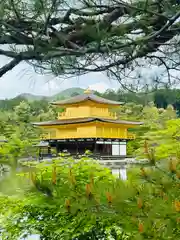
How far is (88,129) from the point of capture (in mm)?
16922

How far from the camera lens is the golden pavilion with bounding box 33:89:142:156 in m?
16.8

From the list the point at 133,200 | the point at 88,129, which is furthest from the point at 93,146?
the point at 133,200

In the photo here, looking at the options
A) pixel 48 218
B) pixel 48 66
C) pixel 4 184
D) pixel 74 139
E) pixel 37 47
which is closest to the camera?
pixel 37 47

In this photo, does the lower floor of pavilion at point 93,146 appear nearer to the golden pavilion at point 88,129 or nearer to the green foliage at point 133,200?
the golden pavilion at point 88,129

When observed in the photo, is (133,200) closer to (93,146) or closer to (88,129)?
(88,129)

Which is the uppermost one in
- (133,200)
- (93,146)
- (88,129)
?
(88,129)

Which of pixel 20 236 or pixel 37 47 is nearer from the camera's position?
pixel 37 47

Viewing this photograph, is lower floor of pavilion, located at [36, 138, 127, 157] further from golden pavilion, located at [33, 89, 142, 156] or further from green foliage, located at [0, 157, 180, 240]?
green foliage, located at [0, 157, 180, 240]

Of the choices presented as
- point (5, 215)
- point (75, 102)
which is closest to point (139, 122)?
point (75, 102)

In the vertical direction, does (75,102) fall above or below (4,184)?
above

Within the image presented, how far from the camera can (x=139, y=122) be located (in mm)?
17469

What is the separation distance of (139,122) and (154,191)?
16079 millimetres

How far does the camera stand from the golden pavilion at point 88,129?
16812mm

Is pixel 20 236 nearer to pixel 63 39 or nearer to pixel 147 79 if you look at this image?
pixel 147 79
